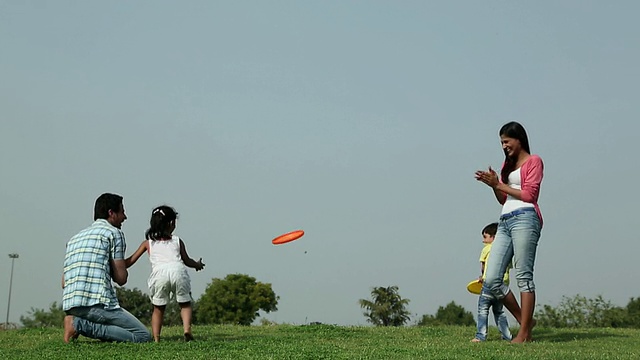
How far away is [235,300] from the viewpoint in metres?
61.7

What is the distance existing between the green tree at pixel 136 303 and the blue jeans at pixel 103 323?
1822 inches

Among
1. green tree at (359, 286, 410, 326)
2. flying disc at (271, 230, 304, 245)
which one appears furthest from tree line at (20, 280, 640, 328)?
flying disc at (271, 230, 304, 245)

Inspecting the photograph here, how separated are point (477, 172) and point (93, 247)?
16.1ft

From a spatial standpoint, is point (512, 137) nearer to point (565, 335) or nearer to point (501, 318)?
point (501, 318)

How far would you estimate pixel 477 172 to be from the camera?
34.3ft

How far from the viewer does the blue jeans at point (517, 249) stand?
1055 cm

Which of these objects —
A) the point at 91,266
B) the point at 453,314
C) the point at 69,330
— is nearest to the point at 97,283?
the point at 91,266

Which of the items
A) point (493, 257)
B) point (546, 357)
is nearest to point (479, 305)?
point (493, 257)

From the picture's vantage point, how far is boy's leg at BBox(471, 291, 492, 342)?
36.6 feet

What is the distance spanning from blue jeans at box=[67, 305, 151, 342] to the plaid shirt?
9 centimetres

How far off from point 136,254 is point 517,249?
4.99 meters

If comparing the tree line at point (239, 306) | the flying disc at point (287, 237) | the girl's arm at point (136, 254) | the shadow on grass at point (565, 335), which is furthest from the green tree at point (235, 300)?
the girl's arm at point (136, 254)

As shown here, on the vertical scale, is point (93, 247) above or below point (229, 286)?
below

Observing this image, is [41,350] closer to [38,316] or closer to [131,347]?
[131,347]
